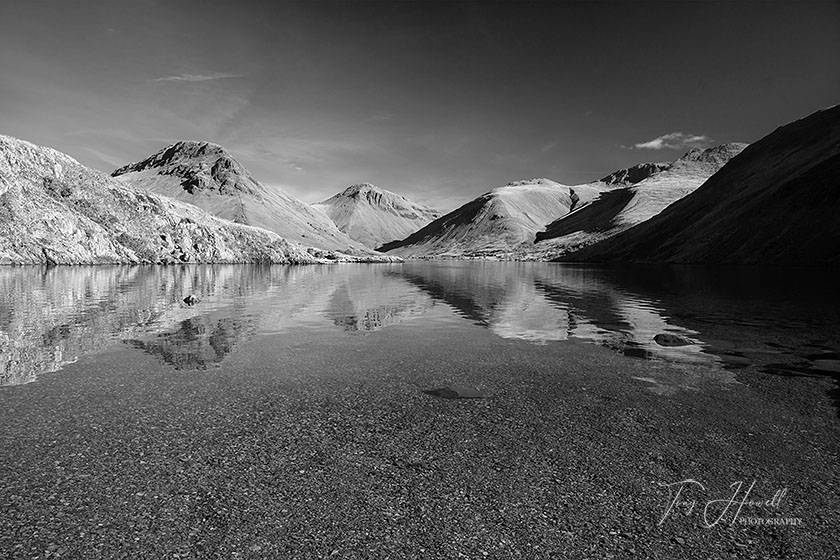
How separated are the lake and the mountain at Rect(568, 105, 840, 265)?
128 m

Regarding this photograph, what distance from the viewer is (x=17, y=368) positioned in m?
17.8

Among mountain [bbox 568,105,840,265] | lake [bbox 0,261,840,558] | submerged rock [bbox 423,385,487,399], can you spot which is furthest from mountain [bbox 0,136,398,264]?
mountain [bbox 568,105,840,265]

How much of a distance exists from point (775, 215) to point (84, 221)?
654 ft

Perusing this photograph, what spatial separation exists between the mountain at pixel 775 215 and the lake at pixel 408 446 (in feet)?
420

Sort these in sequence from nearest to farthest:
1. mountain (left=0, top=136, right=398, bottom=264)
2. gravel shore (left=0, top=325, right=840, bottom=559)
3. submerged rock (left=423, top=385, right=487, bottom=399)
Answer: gravel shore (left=0, top=325, right=840, bottom=559) < submerged rock (left=423, top=385, right=487, bottom=399) < mountain (left=0, top=136, right=398, bottom=264)

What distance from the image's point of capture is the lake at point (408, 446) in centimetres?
786

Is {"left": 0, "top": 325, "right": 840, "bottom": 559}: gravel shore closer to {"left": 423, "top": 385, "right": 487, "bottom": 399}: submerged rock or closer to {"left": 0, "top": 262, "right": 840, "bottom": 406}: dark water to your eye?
{"left": 423, "top": 385, "right": 487, "bottom": 399}: submerged rock

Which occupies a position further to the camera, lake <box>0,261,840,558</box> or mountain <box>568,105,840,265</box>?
mountain <box>568,105,840,265</box>

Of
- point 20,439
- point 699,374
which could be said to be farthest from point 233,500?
point 699,374

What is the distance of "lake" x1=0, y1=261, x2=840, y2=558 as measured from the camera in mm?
7855

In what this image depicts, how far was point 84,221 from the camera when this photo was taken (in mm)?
122750

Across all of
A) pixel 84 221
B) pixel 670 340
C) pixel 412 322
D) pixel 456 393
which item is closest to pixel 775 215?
pixel 670 340

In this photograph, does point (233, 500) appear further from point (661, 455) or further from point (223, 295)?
point (223, 295)

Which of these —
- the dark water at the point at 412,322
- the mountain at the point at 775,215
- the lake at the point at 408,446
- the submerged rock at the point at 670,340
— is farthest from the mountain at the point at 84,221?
the mountain at the point at 775,215
